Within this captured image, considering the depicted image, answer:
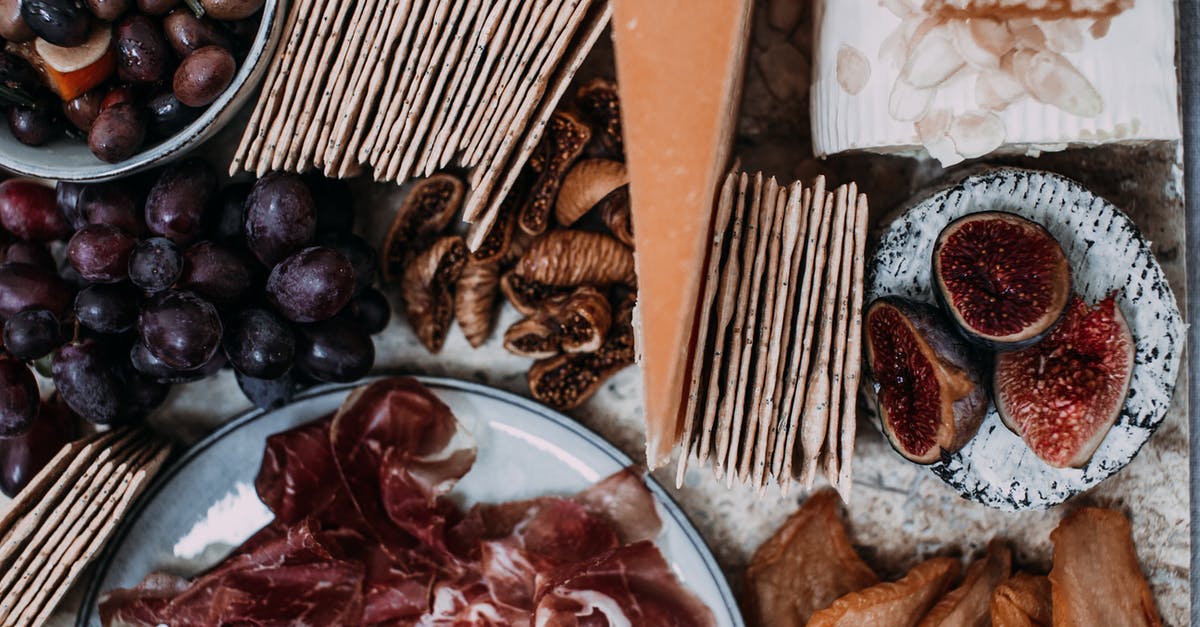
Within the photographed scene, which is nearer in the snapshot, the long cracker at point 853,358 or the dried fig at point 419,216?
the long cracker at point 853,358

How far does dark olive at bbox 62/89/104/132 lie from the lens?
3.54 ft

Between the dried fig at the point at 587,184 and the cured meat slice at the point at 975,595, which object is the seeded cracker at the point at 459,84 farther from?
the cured meat slice at the point at 975,595

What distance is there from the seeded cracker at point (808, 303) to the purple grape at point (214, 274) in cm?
71

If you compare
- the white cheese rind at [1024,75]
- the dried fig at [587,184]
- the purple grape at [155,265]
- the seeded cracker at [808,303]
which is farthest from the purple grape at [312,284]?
the white cheese rind at [1024,75]

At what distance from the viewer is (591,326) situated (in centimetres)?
123

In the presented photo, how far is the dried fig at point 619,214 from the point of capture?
4.07 feet

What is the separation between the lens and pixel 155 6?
1036 millimetres

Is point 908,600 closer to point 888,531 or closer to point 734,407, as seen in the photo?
point 888,531

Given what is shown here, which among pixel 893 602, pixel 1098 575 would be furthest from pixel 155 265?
pixel 1098 575

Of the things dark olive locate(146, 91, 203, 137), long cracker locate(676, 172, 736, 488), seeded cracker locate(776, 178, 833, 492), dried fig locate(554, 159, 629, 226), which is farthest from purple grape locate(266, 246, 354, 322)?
seeded cracker locate(776, 178, 833, 492)

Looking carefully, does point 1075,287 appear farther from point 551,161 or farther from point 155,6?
point 155,6

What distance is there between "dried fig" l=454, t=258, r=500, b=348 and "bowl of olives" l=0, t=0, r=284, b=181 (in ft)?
1.29

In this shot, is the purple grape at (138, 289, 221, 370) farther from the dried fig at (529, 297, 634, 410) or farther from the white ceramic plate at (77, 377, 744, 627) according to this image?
the dried fig at (529, 297, 634, 410)

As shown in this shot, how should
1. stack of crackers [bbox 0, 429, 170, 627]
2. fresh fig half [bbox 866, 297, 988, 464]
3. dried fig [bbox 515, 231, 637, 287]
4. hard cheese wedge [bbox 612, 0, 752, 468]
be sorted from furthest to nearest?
dried fig [bbox 515, 231, 637, 287] < stack of crackers [bbox 0, 429, 170, 627] < fresh fig half [bbox 866, 297, 988, 464] < hard cheese wedge [bbox 612, 0, 752, 468]
